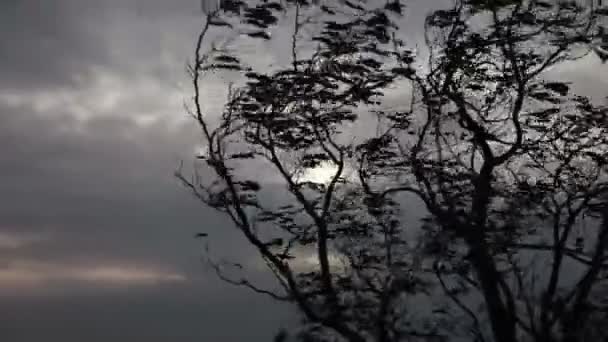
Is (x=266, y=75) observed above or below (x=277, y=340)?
above

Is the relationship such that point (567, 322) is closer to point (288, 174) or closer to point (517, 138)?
point (517, 138)

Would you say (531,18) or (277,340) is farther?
(531,18)

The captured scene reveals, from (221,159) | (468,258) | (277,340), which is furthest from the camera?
(221,159)

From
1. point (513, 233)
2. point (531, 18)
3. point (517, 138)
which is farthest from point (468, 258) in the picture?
point (531, 18)

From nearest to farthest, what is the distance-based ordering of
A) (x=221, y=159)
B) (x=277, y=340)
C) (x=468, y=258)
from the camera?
1. (x=277, y=340)
2. (x=468, y=258)
3. (x=221, y=159)

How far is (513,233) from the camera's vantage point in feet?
47.5

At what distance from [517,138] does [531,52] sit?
1.68 m

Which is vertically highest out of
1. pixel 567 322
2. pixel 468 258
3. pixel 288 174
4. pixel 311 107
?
pixel 311 107

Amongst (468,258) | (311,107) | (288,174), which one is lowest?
(468,258)

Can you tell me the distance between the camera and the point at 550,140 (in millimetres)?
15406

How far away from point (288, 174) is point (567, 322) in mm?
5575

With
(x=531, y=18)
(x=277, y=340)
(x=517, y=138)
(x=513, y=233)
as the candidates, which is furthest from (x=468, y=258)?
(x=531, y=18)

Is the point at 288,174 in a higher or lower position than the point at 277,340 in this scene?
higher

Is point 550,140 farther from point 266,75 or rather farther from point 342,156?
point 266,75
